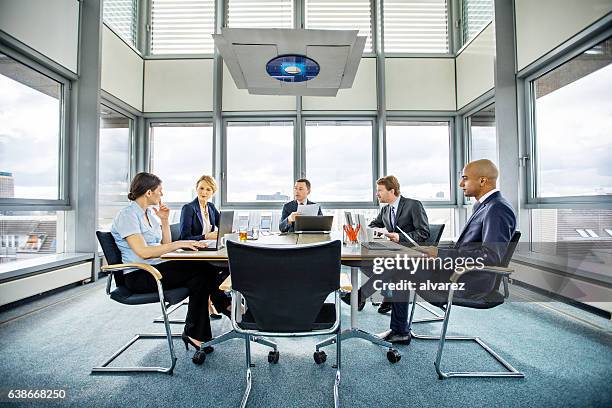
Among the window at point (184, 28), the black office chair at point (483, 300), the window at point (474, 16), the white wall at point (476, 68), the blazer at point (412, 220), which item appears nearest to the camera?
the black office chair at point (483, 300)

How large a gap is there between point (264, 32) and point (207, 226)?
203cm

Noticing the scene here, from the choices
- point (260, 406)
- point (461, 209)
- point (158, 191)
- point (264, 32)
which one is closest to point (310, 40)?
point (264, 32)

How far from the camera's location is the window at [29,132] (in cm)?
351

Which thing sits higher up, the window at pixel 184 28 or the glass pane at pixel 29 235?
the window at pixel 184 28

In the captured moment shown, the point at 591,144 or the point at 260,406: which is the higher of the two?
the point at 591,144

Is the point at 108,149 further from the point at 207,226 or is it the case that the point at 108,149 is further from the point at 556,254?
the point at 556,254

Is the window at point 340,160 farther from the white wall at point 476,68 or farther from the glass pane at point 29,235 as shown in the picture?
the glass pane at point 29,235

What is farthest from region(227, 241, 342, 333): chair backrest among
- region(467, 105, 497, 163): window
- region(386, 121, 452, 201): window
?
region(386, 121, 452, 201): window

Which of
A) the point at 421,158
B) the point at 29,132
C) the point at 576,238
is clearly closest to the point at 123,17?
the point at 29,132

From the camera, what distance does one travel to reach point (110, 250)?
223 cm

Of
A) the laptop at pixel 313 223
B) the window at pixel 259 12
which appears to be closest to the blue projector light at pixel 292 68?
the laptop at pixel 313 223

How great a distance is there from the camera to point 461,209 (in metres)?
5.77

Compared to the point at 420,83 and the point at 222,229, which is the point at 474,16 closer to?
the point at 420,83

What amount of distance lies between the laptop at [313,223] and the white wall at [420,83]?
316cm
